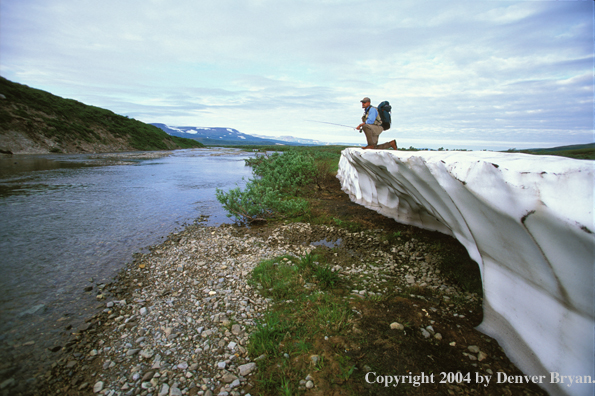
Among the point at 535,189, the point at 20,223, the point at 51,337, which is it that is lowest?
the point at 51,337

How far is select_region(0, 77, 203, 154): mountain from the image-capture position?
99.1 ft

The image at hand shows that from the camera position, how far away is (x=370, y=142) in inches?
407

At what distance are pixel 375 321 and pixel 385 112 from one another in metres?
8.39

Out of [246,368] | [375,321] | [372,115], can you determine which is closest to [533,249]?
[375,321]

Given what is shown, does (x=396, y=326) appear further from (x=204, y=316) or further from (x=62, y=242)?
(x=62, y=242)

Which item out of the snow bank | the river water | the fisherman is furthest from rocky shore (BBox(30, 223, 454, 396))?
the fisherman

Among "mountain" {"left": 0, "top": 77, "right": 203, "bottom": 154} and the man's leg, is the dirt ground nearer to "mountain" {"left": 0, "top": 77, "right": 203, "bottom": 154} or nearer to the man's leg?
the man's leg

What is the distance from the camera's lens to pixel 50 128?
116 feet

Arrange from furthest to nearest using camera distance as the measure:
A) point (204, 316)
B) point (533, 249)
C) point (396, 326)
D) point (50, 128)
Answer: point (50, 128)
point (204, 316)
point (396, 326)
point (533, 249)

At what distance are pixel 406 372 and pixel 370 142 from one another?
28.3 ft

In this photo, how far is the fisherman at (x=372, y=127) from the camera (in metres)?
10.1

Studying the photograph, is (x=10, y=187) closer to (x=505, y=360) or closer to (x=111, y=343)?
(x=111, y=343)

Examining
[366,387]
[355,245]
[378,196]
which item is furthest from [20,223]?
[378,196]

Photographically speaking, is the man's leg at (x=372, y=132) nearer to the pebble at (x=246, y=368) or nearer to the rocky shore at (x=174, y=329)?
the rocky shore at (x=174, y=329)
